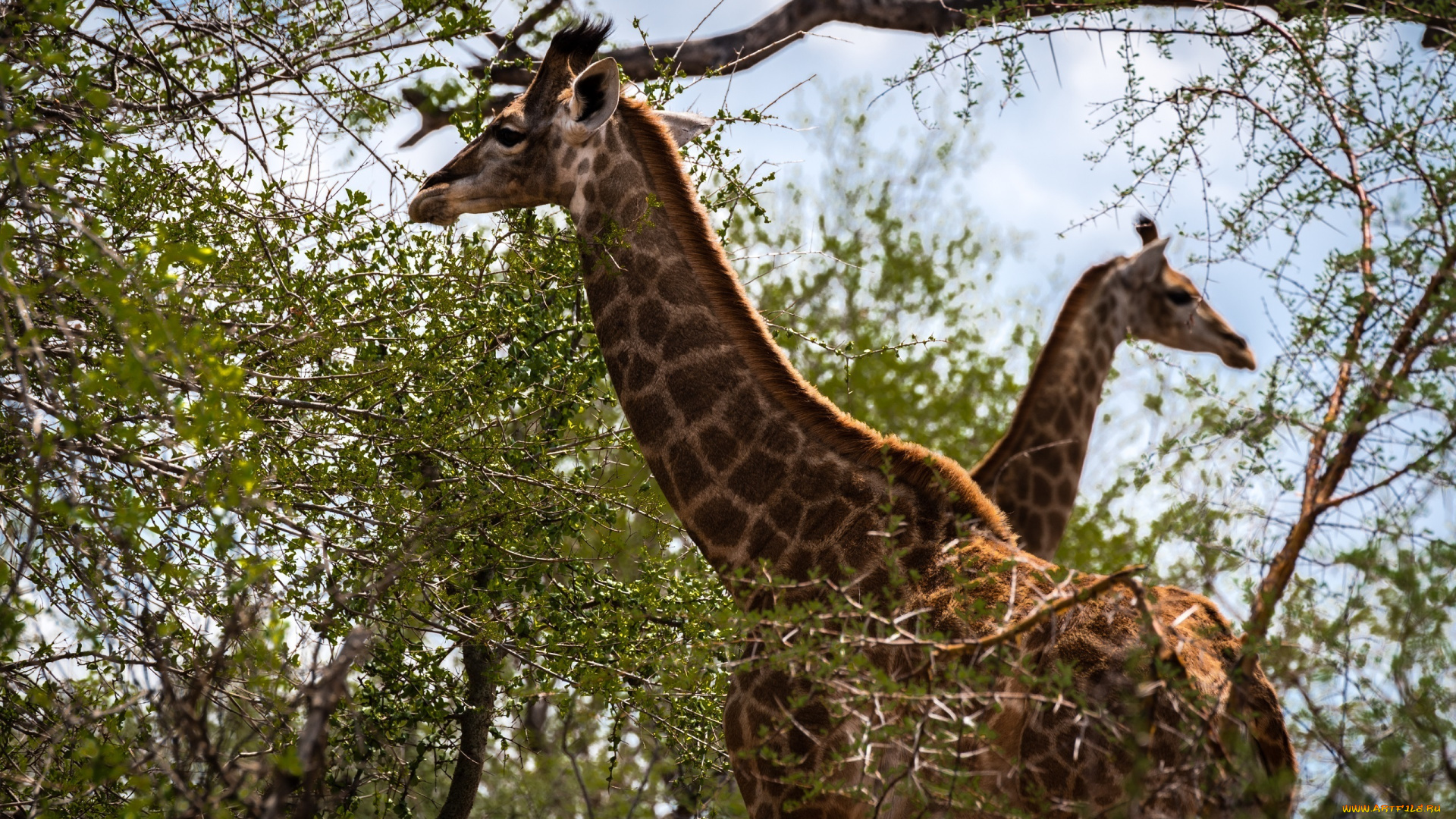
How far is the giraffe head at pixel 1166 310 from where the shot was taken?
9.12 metres

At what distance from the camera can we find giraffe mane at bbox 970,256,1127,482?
7.82 meters

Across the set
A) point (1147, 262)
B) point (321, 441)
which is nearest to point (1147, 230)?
point (1147, 262)

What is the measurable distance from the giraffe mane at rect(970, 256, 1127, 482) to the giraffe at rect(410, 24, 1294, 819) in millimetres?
2759

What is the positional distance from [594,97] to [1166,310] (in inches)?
210

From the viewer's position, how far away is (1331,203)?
4895 mm

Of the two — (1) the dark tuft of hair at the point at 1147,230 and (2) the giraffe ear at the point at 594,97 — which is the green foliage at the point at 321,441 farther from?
(1) the dark tuft of hair at the point at 1147,230

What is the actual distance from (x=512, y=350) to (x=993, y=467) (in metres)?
3.14

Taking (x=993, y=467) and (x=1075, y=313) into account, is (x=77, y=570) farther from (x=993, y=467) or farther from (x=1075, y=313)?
(x=1075, y=313)

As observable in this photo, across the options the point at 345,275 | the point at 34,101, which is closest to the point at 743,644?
the point at 345,275

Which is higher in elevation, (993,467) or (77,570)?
(993,467)

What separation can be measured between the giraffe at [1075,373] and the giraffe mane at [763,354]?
93.1 inches

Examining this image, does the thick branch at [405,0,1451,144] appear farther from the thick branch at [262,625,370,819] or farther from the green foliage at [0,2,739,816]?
the thick branch at [262,625,370,819]

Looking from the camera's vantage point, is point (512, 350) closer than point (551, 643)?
No

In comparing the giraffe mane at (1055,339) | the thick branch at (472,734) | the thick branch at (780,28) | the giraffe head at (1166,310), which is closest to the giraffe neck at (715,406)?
the thick branch at (472,734)
